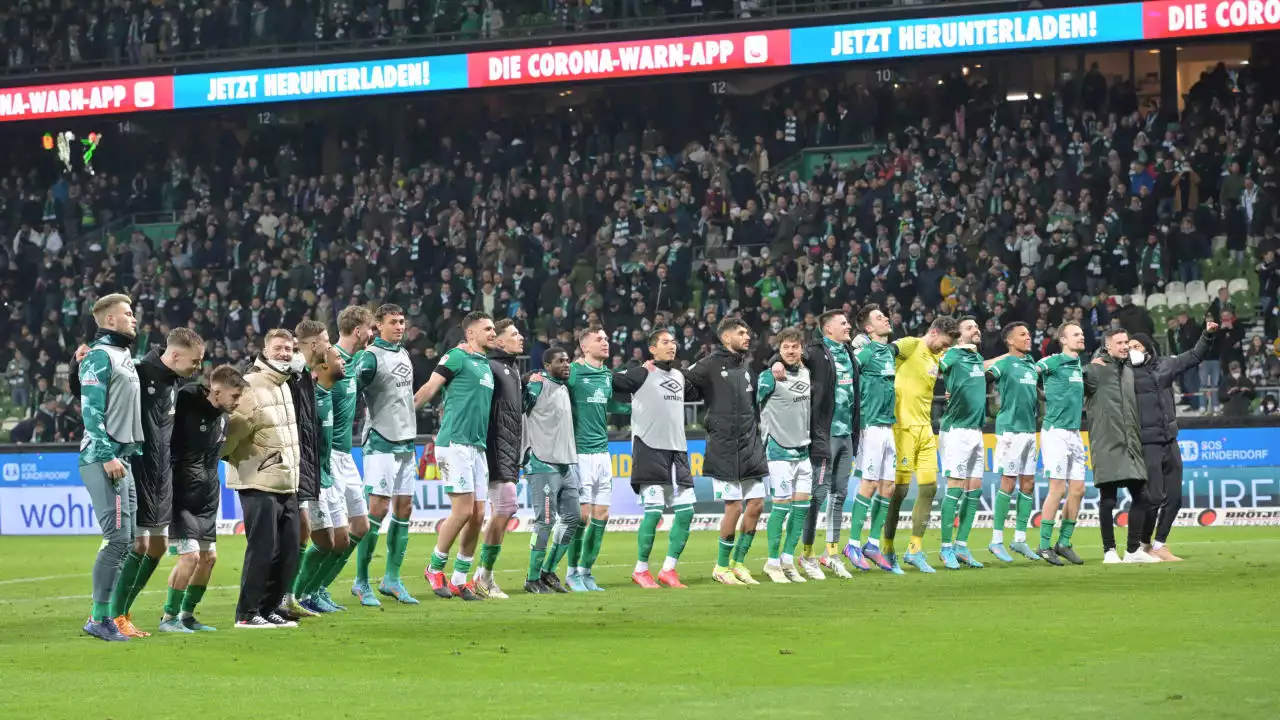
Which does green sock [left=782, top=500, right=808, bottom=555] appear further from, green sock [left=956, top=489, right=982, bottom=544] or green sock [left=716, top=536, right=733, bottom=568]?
green sock [left=956, top=489, right=982, bottom=544]

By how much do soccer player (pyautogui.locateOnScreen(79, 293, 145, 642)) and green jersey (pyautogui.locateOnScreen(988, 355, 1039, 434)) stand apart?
9429 mm

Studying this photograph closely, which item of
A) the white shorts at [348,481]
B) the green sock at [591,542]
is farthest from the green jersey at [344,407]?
the green sock at [591,542]

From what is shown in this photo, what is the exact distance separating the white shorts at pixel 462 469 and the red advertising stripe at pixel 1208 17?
20499 mm

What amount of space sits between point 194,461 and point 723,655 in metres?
4.42

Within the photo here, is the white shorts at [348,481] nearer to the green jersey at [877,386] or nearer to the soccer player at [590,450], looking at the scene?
the soccer player at [590,450]

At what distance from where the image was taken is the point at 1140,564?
17.4m

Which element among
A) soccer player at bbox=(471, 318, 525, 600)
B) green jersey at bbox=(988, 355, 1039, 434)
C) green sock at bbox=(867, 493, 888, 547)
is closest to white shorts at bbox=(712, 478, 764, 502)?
green sock at bbox=(867, 493, 888, 547)

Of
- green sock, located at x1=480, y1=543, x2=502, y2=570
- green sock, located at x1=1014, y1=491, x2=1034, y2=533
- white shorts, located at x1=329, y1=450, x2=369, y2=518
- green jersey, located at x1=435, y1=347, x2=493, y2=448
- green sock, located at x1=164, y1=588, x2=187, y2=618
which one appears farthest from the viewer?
green sock, located at x1=1014, y1=491, x2=1034, y2=533

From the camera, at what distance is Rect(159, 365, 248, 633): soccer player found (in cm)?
1276

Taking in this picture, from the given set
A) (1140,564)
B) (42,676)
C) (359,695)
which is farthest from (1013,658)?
(1140,564)

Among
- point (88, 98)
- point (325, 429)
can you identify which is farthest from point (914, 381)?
point (88, 98)

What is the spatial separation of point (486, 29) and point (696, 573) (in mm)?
21223

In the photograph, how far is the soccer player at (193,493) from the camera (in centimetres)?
1276

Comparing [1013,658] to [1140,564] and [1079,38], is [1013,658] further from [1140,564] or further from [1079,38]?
[1079,38]
